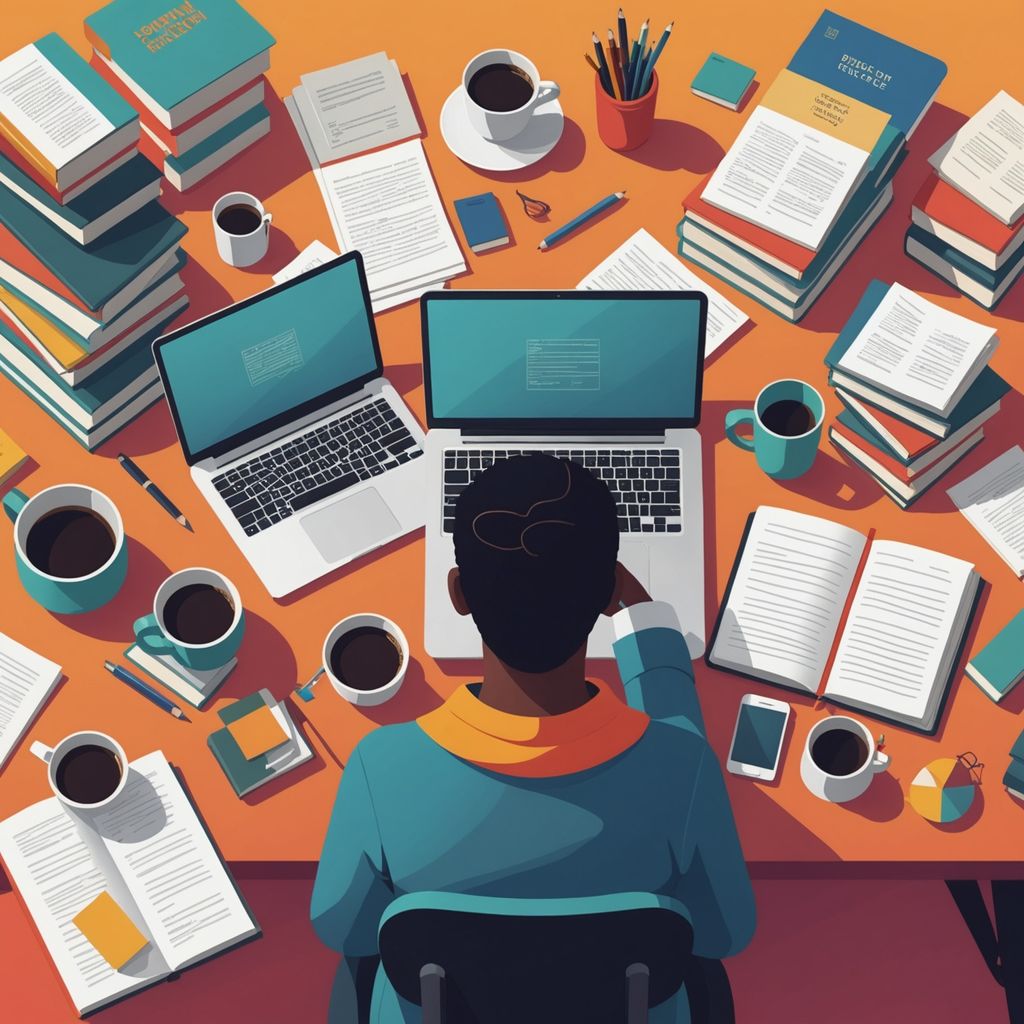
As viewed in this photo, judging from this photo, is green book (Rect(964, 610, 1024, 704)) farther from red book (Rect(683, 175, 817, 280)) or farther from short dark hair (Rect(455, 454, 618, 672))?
short dark hair (Rect(455, 454, 618, 672))

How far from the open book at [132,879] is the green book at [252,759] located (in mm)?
84

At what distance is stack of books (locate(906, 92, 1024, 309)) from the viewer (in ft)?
9.29

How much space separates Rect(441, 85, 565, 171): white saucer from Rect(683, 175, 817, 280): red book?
1.20 ft

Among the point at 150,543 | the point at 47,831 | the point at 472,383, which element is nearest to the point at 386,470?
the point at 472,383

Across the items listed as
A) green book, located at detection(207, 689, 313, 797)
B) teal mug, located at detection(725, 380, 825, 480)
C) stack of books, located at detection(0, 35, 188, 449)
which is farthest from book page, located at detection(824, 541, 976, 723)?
stack of books, located at detection(0, 35, 188, 449)

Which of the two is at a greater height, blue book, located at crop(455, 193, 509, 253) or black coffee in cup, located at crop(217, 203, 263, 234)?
black coffee in cup, located at crop(217, 203, 263, 234)

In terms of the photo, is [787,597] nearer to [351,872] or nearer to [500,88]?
[351,872]

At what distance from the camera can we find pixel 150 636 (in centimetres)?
257

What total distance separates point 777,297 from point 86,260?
1.26 m

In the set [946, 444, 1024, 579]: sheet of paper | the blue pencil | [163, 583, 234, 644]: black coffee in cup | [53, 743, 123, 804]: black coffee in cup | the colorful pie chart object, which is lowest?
the colorful pie chart object

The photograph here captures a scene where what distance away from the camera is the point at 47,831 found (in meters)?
2.49

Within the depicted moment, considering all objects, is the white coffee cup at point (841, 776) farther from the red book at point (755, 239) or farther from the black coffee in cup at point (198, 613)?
the black coffee in cup at point (198, 613)

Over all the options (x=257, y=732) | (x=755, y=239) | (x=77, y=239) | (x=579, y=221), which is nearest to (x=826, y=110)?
(x=755, y=239)

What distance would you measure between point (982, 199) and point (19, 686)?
1.92 m
